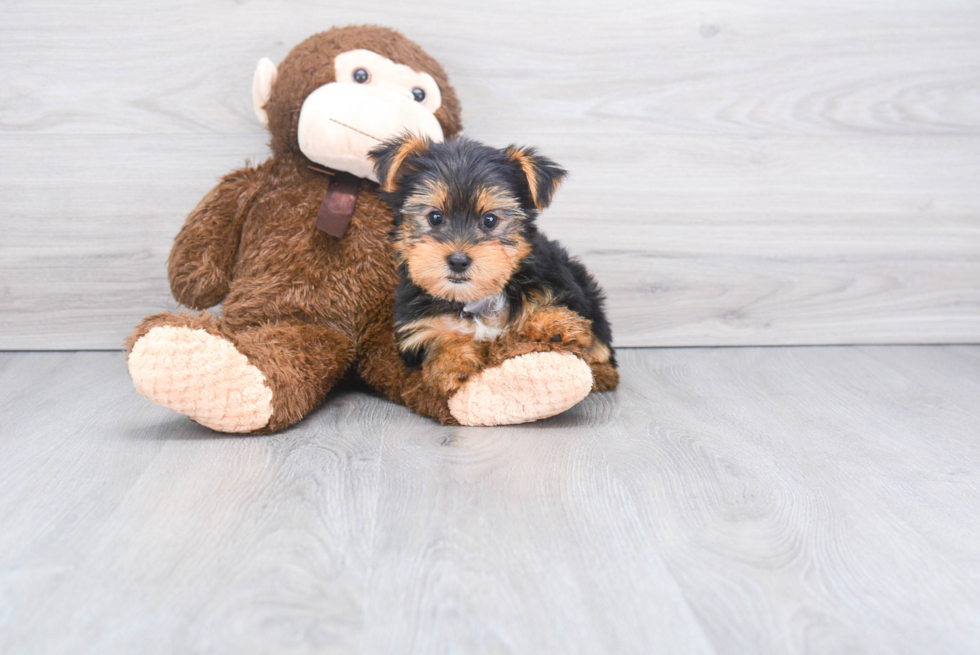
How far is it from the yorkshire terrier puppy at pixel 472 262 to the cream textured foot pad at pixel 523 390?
3cm

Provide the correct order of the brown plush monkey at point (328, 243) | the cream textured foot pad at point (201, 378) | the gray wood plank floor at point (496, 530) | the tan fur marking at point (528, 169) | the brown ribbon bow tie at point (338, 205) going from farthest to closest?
the brown ribbon bow tie at point (338, 205) < the brown plush monkey at point (328, 243) < the tan fur marking at point (528, 169) < the cream textured foot pad at point (201, 378) < the gray wood plank floor at point (496, 530)

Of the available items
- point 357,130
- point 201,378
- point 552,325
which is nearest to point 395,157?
point 357,130

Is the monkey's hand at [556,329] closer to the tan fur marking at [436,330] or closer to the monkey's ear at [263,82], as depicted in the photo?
the tan fur marking at [436,330]

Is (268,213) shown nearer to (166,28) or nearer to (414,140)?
(414,140)

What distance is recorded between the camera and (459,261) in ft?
4.76

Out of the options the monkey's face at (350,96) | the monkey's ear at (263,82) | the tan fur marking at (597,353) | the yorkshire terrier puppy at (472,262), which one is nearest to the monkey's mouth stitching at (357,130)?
the monkey's face at (350,96)

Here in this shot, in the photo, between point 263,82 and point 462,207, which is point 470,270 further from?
point 263,82

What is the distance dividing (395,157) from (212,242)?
0.61m

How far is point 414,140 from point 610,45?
0.94 meters

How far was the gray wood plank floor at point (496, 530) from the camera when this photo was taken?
949 mm

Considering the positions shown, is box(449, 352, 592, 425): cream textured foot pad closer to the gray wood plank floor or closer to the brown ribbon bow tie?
the gray wood plank floor

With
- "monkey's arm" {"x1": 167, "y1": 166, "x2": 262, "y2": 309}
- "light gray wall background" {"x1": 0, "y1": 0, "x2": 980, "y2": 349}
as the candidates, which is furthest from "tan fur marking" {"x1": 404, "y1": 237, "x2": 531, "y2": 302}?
"light gray wall background" {"x1": 0, "y1": 0, "x2": 980, "y2": 349}

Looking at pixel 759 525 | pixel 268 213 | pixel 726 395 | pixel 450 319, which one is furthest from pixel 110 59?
pixel 759 525

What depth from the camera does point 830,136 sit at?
7.63 feet
